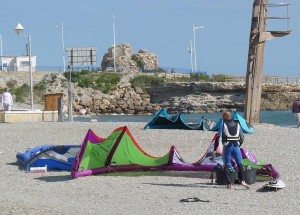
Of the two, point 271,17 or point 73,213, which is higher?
point 271,17

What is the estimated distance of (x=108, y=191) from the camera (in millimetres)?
14609

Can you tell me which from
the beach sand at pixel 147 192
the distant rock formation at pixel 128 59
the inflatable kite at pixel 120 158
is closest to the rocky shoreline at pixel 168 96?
the distant rock formation at pixel 128 59

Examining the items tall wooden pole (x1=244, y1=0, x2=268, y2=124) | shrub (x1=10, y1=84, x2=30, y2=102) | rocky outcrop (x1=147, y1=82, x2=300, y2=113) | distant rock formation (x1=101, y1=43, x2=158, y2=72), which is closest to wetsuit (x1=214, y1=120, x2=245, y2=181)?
tall wooden pole (x1=244, y1=0, x2=268, y2=124)

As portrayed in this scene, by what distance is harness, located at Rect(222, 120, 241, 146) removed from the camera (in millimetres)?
14344

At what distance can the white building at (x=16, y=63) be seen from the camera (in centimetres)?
9551

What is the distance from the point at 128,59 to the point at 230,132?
99861 mm

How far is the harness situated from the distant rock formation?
312ft

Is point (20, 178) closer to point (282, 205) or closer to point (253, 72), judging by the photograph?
point (282, 205)

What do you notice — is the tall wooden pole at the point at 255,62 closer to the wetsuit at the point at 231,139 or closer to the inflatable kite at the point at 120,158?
the inflatable kite at the point at 120,158

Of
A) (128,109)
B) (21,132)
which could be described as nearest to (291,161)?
(21,132)

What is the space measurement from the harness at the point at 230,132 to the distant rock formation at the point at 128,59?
9517cm

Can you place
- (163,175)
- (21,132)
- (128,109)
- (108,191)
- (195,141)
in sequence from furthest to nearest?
(128,109) → (21,132) → (195,141) → (163,175) → (108,191)

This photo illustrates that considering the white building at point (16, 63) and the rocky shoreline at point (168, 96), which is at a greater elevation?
the white building at point (16, 63)

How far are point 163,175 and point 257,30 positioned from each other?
15591 millimetres
